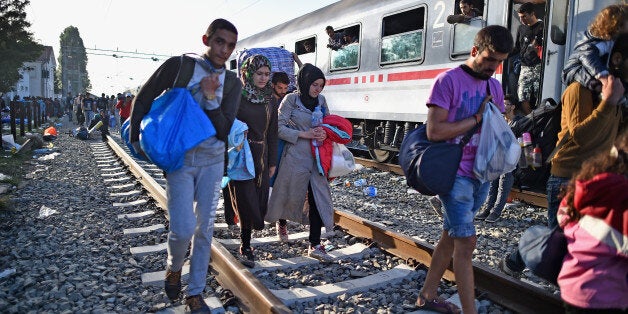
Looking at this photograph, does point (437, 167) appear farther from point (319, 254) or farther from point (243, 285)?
point (319, 254)

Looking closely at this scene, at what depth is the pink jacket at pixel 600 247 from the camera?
185 centimetres

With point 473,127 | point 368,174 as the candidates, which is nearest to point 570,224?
point 473,127

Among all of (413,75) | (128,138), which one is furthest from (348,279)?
(413,75)

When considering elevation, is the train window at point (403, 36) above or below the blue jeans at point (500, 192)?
above

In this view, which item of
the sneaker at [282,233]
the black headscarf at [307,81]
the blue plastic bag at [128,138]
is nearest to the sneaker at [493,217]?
the sneaker at [282,233]

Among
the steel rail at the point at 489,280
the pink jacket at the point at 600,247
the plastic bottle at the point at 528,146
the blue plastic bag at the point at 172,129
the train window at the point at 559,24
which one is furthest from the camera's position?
the train window at the point at 559,24

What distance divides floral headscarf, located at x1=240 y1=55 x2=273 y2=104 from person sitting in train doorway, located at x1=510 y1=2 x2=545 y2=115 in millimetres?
3969

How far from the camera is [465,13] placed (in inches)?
294

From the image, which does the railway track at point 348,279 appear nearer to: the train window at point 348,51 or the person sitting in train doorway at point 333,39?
the train window at point 348,51

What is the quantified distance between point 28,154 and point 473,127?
12448 mm

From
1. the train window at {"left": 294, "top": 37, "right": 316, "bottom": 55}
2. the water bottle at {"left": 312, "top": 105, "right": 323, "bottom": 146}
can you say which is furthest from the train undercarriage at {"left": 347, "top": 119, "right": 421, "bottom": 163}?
the water bottle at {"left": 312, "top": 105, "right": 323, "bottom": 146}

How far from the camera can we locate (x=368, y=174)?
943 centimetres

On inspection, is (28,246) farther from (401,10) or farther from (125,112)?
(125,112)

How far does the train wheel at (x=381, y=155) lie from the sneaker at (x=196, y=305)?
309 inches
